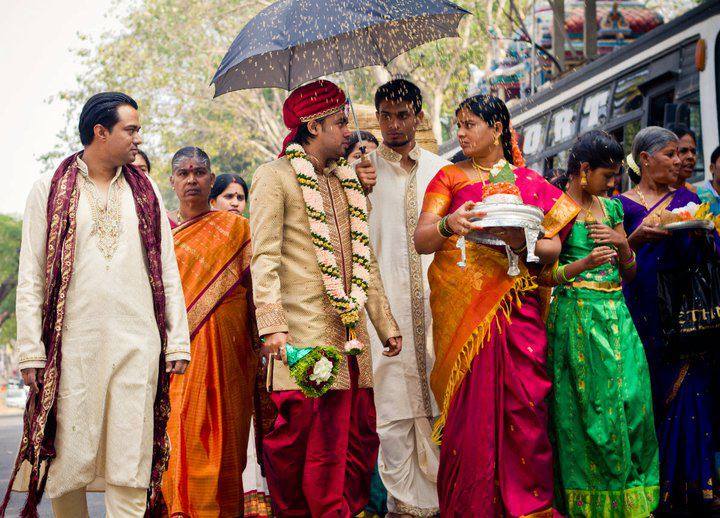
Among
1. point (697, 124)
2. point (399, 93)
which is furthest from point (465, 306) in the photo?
point (697, 124)

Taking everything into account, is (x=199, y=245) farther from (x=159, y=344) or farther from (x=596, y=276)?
(x=596, y=276)

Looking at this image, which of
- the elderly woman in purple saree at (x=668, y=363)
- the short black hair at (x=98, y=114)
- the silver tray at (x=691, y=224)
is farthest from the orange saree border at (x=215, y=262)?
the silver tray at (x=691, y=224)

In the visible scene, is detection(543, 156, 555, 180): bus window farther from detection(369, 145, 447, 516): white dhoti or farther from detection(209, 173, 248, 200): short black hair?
detection(369, 145, 447, 516): white dhoti

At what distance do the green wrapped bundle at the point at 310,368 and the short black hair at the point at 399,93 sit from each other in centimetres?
190

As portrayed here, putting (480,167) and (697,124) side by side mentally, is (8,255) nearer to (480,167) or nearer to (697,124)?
(697,124)

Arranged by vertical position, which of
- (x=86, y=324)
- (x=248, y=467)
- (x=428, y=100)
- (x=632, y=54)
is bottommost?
(x=248, y=467)

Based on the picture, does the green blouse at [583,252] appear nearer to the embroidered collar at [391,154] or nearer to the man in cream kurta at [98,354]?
the embroidered collar at [391,154]

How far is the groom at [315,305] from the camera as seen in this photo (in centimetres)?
505

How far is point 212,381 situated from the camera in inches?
239

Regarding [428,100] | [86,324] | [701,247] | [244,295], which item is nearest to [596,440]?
[701,247]

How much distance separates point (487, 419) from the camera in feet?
17.0

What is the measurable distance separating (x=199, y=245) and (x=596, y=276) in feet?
7.47

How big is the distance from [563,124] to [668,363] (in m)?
5.48

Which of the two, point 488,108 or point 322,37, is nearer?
point 322,37
